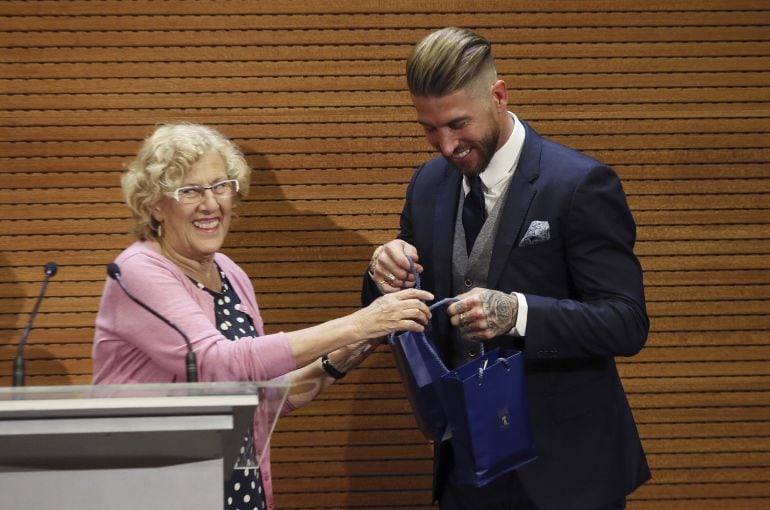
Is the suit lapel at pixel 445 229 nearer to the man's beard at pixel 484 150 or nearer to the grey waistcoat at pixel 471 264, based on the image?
the grey waistcoat at pixel 471 264

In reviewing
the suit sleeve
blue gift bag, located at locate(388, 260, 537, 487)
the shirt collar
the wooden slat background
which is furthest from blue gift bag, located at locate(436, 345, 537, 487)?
the wooden slat background

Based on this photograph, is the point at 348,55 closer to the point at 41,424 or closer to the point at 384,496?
the point at 384,496

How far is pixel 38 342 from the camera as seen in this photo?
359cm

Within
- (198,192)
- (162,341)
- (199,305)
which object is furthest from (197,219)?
(162,341)

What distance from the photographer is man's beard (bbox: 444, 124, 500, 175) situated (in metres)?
2.51

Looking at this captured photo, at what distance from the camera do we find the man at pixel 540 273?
7.89 ft

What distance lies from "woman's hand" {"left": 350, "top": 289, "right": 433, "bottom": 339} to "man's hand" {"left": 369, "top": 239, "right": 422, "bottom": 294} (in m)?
0.08

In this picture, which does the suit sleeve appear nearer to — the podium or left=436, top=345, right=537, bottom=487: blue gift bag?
left=436, top=345, right=537, bottom=487: blue gift bag

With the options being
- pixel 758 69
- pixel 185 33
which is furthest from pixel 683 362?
pixel 185 33

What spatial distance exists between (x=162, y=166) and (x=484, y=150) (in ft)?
2.58

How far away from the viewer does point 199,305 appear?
2.59 metres

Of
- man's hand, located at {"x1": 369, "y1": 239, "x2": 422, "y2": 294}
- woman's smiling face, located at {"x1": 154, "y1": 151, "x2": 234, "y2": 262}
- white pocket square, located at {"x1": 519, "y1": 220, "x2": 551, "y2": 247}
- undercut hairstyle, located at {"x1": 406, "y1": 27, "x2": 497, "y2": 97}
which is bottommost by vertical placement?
man's hand, located at {"x1": 369, "y1": 239, "x2": 422, "y2": 294}

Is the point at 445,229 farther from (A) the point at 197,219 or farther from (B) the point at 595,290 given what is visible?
(A) the point at 197,219

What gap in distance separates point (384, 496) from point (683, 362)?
3.68 ft
